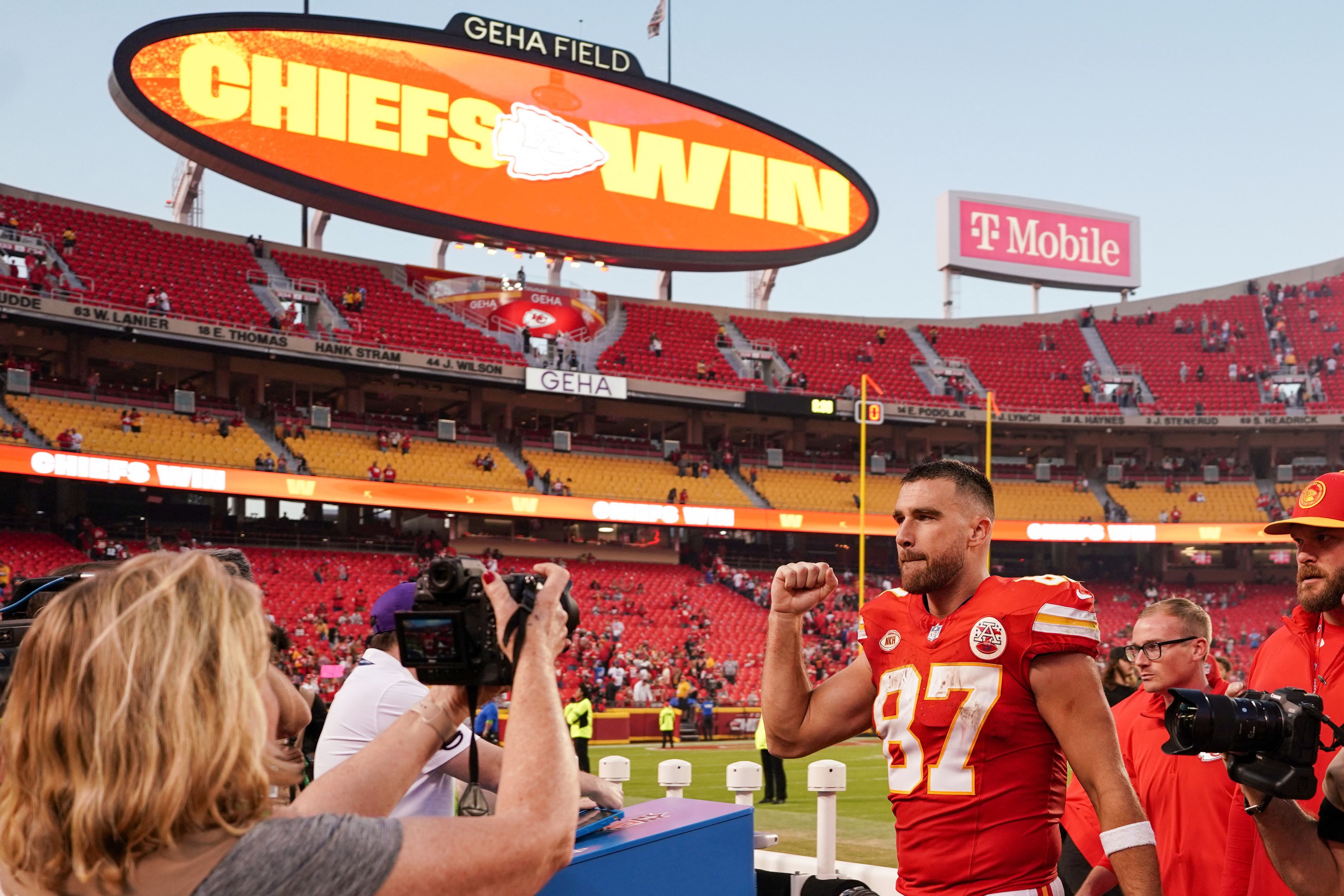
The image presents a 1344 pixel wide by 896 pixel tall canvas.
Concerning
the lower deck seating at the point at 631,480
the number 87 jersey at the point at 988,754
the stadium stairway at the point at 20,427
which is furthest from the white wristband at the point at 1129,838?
the lower deck seating at the point at 631,480

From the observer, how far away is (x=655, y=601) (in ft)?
121

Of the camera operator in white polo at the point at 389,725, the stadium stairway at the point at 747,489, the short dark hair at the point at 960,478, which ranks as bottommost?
the camera operator in white polo at the point at 389,725

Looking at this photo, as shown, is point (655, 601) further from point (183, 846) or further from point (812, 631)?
point (183, 846)

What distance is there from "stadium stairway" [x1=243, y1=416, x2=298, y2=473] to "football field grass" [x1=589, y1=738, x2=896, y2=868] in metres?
14.5

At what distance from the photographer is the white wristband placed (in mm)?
3076

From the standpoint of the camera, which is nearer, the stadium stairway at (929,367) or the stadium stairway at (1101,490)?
the stadium stairway at (1101,490)

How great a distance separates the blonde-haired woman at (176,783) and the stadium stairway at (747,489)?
129 ft

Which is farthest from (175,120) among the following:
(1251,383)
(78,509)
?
(1251,383)

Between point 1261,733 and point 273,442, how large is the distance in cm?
3516

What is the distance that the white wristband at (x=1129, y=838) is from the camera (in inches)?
121

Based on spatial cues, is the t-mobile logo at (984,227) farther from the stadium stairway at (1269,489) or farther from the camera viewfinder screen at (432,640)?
the camera viewfinder screen at (432,640)

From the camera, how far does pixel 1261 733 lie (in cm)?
232

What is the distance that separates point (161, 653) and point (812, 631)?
117ft

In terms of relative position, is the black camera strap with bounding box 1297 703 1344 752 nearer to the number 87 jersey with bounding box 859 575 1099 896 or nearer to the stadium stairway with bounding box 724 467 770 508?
the number 87 jersey with bounding box 859 575 1099 896
